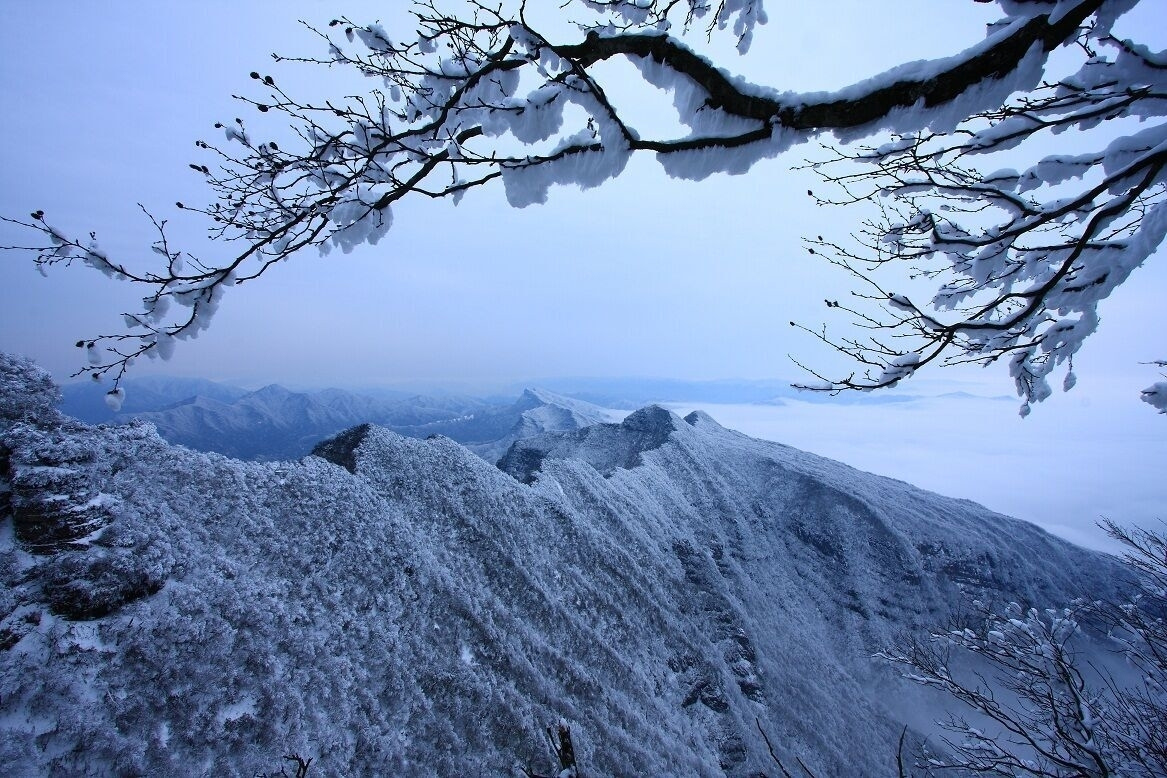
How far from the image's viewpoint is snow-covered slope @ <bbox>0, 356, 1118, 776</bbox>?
10305 millimetres

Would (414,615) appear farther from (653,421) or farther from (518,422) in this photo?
(518,422)

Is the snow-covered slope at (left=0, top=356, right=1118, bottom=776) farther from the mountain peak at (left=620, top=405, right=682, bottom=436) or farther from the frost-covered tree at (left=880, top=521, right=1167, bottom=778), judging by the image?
the mountain peak at (left=620, top=405, right=682, bottom=436)

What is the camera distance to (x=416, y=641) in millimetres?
15164

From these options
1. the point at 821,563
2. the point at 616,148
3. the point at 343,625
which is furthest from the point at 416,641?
the point at 821,563

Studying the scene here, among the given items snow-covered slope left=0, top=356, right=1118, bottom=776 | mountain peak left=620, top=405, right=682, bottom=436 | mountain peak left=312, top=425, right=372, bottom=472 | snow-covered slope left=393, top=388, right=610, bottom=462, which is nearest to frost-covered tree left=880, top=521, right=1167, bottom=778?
snow-covered slope left=0, top=356, right=1118, bottom=776

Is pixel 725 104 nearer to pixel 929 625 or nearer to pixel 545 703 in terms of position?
pixel 545 703

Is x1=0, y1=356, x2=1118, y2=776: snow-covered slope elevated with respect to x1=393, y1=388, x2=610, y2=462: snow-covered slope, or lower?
elevated

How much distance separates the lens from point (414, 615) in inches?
627

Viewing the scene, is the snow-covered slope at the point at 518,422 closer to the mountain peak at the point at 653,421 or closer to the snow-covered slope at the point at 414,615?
the mountain peak at the point at 653,421

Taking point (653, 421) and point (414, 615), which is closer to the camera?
point (414, 615)

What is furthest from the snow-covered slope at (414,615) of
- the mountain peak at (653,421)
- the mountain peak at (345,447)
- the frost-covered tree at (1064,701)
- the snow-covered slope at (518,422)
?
the snow-covered slope at (518,422)

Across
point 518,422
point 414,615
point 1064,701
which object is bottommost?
point 518,422

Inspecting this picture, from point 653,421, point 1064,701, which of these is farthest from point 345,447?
point 653,421

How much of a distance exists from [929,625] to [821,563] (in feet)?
22.5
